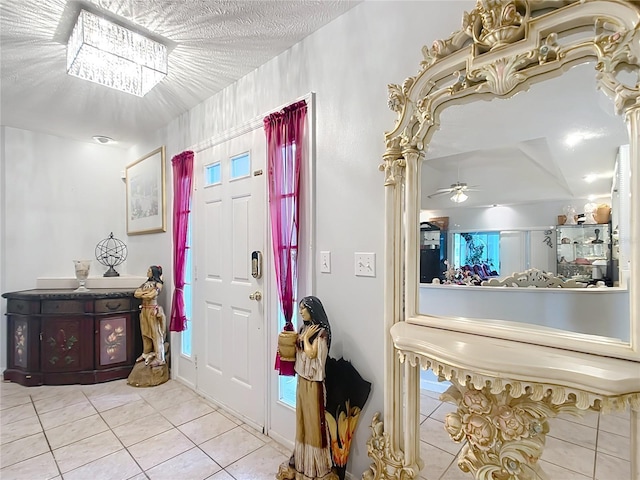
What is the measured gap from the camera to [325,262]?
180 cm

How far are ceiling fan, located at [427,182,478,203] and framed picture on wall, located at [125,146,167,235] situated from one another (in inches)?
108

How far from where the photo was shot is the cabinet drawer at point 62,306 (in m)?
3.01

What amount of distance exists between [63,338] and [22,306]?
1.70ft

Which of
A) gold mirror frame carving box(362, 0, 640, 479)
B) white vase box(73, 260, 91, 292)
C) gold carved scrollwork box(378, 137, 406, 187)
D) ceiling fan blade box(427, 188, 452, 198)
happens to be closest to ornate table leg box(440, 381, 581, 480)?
gold mirror frame carving box(362, 0, 640, 479)

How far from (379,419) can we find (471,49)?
1.62 meters

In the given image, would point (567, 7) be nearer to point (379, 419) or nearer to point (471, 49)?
point (471, 49)

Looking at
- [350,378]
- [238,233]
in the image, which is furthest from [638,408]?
[238,233]

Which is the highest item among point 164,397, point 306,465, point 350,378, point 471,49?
point 471,49

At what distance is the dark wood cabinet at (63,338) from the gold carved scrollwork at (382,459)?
2751 millimetres

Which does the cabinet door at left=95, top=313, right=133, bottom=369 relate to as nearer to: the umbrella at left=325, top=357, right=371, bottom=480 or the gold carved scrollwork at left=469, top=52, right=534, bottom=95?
the umbrella at left=325, top=357, right=371, bottom=480

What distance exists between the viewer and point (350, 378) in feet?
5.27

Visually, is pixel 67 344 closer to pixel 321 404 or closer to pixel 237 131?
pixel 237 131

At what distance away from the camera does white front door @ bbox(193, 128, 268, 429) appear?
2.19m

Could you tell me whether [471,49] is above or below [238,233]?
above
